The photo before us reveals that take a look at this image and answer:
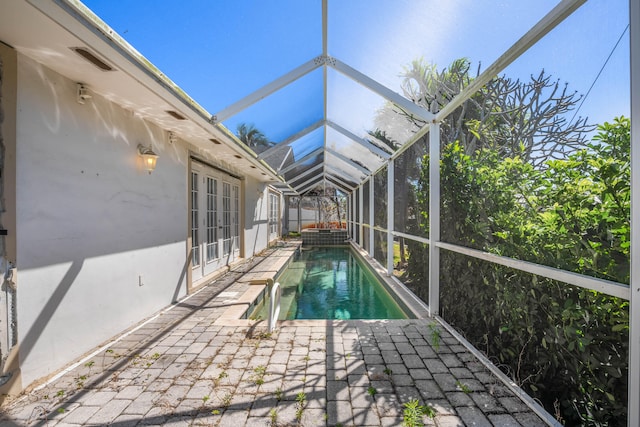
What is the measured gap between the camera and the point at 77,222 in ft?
8.97

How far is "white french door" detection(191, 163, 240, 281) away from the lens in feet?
18.3

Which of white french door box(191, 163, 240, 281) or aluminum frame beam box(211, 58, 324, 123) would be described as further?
white french door box(191, 163, 240, 281)

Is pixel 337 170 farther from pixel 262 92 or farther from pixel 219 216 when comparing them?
pixel 262 92

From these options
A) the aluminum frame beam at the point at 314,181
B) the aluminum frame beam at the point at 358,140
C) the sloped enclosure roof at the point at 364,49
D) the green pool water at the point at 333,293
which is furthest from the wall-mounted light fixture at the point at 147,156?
the aluminum frame beam at the point at 314,181

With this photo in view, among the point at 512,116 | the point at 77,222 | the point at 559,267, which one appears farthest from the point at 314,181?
the point at 559,267

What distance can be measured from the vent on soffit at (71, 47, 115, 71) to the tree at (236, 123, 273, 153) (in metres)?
2.69

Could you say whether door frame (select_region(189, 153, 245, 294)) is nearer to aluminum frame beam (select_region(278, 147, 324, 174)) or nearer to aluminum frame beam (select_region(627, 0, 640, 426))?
aluminum frame beam (select_region(278, 147, 324, 174))

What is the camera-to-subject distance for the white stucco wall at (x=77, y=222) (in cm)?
230

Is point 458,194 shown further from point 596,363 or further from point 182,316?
point 182,316

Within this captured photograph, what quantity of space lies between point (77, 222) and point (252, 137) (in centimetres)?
361

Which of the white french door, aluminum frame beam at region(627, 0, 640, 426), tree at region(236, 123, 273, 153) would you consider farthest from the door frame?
aluminum frame beam at region(627, 0, 640, 426)

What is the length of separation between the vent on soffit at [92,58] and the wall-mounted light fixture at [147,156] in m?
1.27

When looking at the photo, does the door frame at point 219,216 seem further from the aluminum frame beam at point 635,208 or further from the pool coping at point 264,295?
the aluminum frame beam at point 635,208

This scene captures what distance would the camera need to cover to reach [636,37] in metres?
1.34
